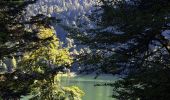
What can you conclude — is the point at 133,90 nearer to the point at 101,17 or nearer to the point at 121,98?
the point at 121,98

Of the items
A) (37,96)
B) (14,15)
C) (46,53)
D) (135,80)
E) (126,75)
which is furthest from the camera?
(46,53)

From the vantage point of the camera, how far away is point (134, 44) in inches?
453

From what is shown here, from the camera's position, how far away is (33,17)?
18.7 metres

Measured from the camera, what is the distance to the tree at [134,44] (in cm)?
995

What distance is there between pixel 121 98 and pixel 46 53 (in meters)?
19.2

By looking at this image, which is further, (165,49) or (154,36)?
(165,49)

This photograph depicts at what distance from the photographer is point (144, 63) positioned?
433 inches

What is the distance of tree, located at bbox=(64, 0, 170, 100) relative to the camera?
32.7 feet

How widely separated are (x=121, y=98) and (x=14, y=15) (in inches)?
320

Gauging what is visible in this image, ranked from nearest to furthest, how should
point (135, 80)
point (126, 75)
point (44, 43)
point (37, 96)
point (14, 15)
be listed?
point (135, 80), point (126, 75), point (14, 15), point (44, 43), point (37, 96)

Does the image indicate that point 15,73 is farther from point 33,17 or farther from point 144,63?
point 144,63

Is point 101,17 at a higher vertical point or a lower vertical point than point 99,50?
higher

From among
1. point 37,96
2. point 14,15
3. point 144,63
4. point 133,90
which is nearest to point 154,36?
point 144,63

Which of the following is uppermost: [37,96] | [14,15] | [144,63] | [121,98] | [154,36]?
[14,15]
